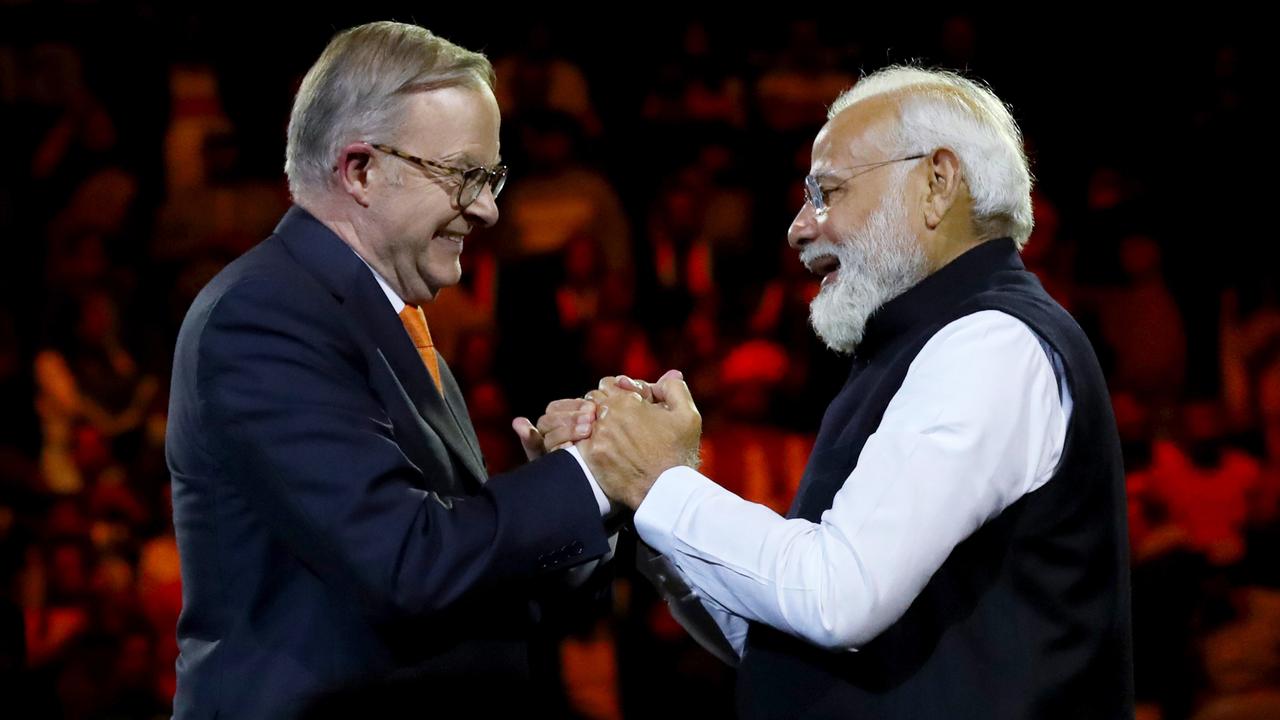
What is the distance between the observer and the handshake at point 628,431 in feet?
6.82

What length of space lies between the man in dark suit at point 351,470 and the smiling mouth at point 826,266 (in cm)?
63

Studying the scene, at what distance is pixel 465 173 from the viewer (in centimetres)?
218

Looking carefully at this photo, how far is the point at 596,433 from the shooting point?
212 cm

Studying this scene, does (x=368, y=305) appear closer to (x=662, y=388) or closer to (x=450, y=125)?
(x=450, y=125)

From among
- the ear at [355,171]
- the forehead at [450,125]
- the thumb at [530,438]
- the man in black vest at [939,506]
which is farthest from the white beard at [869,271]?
the ear at [355,171]

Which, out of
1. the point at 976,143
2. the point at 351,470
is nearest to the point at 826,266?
the point at 976,143

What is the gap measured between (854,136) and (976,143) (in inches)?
8.2

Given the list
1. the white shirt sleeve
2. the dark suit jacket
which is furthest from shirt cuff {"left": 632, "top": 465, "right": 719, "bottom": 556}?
the dark suit jacket

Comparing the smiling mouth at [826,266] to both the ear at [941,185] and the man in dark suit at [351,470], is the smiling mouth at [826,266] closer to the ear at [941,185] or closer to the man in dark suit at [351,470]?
the ear at [941,185]

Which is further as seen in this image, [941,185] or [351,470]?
[941,185]

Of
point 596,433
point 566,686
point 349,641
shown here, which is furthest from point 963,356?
point 566,686

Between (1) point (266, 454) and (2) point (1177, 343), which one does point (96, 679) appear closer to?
(1) point (266, 454)

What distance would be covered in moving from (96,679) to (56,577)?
47 centimetres

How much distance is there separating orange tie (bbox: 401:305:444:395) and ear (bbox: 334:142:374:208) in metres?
0.22
